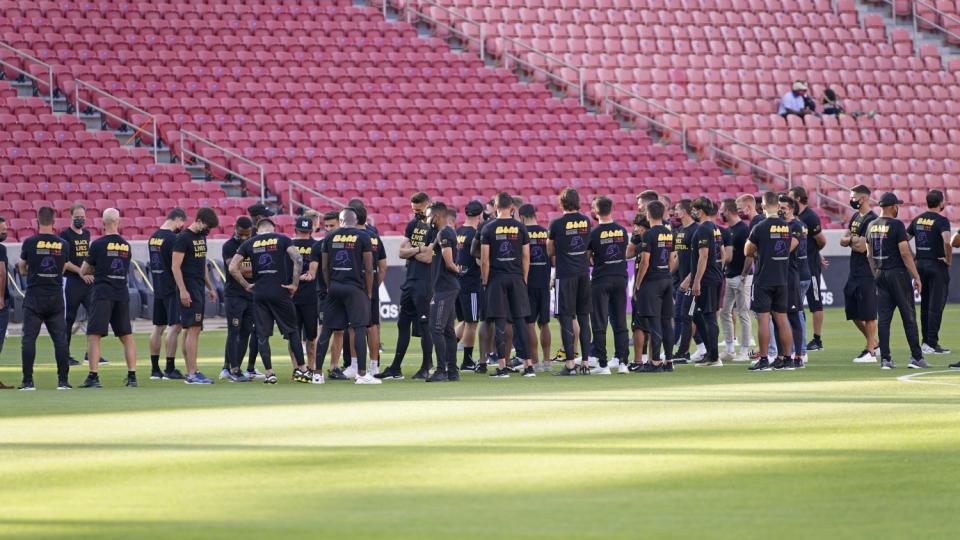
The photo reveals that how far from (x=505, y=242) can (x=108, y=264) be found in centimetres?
431

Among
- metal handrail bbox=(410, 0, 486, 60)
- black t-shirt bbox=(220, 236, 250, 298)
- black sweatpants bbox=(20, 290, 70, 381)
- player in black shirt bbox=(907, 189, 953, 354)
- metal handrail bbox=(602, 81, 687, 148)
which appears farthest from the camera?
metal handrail bbox=(410, 0, 486, 60)

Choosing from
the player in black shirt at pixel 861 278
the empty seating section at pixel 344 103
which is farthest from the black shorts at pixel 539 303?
the empty seating section at pixel 344 103

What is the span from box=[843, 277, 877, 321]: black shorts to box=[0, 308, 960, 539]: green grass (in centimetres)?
406

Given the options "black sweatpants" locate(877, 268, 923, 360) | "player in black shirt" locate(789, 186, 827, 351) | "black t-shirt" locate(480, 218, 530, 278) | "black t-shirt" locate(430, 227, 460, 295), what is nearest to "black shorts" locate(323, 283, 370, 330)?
"black t-shirt" locate(430, 227, 460, 295)

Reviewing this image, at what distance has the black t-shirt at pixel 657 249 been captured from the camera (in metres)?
18.0

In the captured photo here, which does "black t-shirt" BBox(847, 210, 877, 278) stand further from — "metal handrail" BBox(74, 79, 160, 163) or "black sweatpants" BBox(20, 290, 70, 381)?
"metal handrail" BBox(74, 79, 160, 163)

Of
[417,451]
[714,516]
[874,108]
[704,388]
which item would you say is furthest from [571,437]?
[874,108]

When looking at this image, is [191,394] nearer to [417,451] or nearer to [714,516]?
[417,451]

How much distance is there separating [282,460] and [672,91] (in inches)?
1203

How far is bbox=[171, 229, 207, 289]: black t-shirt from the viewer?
57.3 ft

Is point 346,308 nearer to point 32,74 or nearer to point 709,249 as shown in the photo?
point 709,249

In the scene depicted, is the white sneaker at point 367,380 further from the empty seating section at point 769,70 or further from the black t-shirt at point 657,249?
the empty seating section at point 769,70

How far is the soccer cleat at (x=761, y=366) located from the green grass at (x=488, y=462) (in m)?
2.35

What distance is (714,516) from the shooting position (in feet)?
25.7
